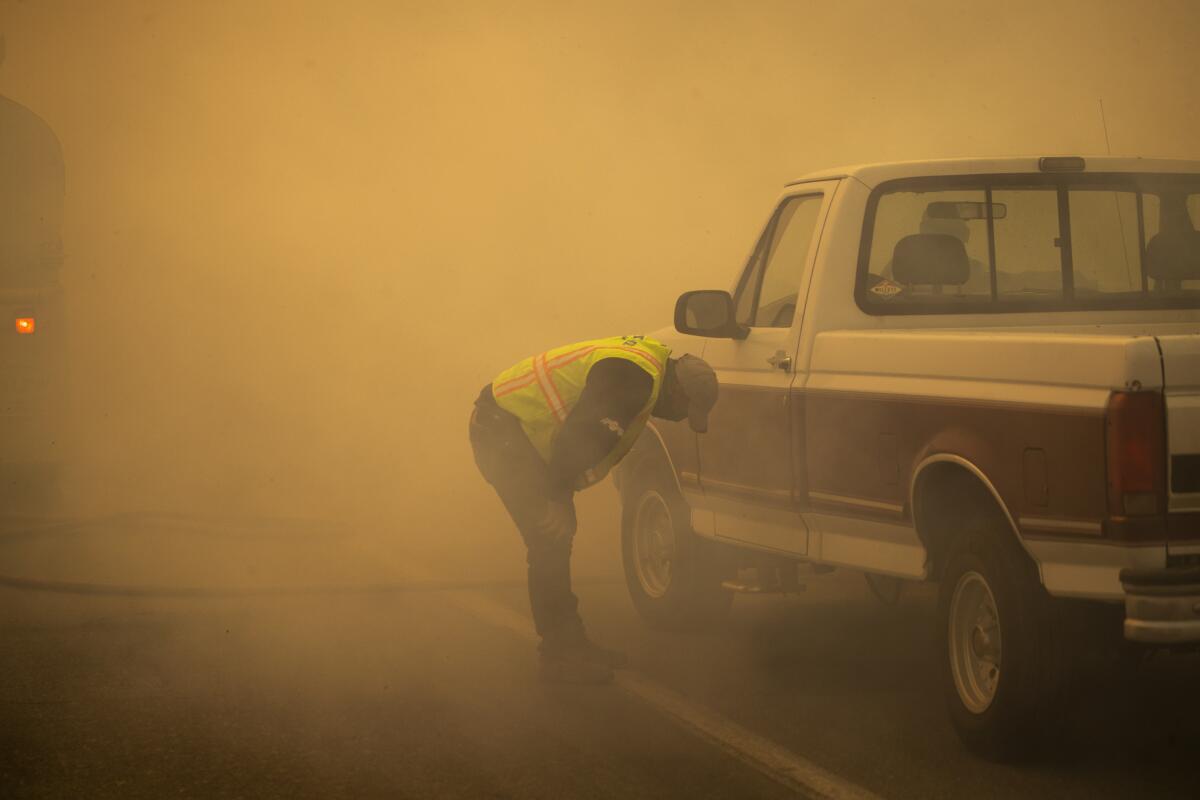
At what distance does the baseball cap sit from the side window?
60 centimetres

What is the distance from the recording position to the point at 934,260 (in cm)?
722

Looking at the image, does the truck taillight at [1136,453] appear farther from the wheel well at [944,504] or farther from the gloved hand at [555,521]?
the gloved hand at [555,521]

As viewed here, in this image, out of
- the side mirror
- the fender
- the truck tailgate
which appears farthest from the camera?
the fender

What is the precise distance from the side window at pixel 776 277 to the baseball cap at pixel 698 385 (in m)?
0.60

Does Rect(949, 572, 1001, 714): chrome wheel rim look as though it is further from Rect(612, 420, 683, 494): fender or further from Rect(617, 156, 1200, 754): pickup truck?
Rect(612, 420, 683, 494): fender

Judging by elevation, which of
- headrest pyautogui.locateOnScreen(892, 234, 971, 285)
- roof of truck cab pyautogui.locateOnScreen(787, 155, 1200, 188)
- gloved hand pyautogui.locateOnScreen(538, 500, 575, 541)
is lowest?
gloved hand pyautogui.locateOnScreen(538, 500, 575, 541)

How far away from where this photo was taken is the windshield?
7.32m

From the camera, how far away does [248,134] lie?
70.8 feet

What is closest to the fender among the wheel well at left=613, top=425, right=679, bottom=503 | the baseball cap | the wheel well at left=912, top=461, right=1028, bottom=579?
the wheel well at left=613, top=425, right=679, bottom=503

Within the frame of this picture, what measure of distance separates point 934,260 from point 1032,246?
536 millimetres

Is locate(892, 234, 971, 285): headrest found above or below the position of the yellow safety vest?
above

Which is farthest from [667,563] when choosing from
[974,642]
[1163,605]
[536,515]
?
[1163,605]

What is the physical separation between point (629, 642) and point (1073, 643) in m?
2.90

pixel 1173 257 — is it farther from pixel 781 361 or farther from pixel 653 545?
pixel 653 545
